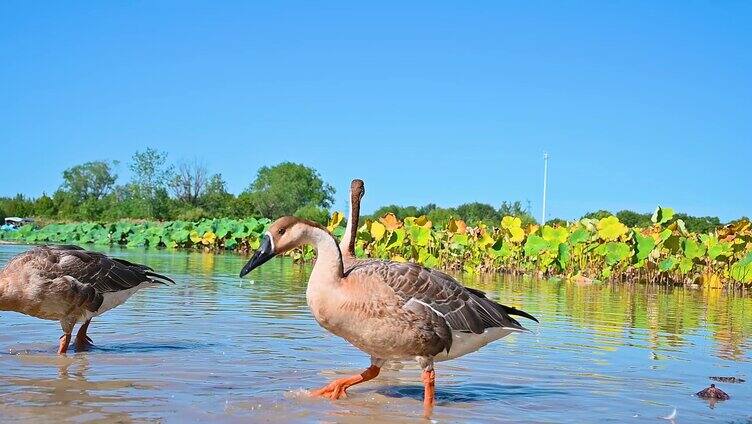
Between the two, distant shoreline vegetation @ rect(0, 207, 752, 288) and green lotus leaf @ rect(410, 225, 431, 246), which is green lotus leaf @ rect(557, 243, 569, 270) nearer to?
distant shoreline vegetation @ rect(0, 207, 752, 288)

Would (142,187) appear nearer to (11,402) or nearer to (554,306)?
(554,306)

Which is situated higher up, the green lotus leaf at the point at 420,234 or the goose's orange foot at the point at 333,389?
the green lotus leaf at the point at 420,234

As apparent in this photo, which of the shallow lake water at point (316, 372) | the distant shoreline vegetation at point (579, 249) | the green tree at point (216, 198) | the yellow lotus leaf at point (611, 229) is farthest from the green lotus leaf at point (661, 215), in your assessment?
the green tree at point (216, 198)

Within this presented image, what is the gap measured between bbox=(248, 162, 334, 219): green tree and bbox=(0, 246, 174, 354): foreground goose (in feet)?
232

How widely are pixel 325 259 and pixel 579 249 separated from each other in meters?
21.7

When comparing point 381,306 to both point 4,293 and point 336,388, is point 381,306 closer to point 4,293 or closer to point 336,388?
point 336,388

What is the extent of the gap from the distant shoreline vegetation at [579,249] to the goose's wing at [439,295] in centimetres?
1794

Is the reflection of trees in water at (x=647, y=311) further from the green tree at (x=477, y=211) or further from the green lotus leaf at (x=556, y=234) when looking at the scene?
the green tree at (x=477, y=211)

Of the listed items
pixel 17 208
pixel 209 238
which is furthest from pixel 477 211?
pixel 17 208

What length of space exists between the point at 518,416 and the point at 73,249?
5.26 meters

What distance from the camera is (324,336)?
9.83 metres

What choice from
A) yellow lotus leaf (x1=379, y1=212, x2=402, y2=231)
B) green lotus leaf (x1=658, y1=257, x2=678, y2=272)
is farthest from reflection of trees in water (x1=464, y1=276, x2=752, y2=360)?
yellow lotus leaf (x1=379, y1=212, x2=402, y2=231)

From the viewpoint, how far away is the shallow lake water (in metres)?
5.89

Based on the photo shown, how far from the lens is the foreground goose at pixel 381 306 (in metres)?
6.00
